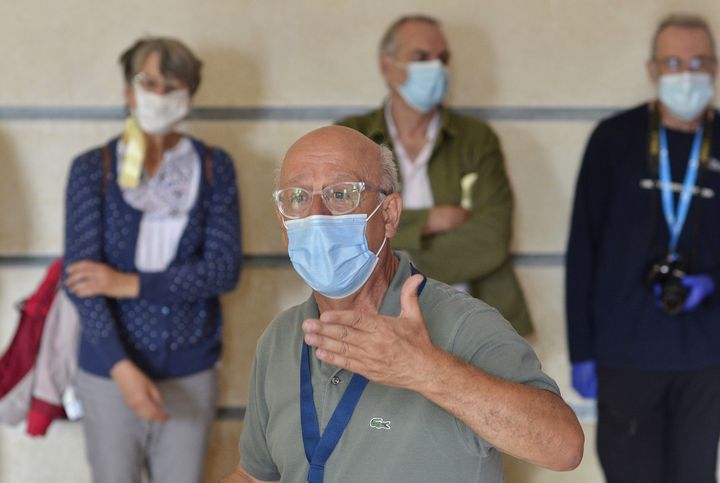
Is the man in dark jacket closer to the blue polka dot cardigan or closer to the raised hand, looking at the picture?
the blue polka dot cardigan

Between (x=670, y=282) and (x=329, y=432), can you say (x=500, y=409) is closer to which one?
(x=329, y=432)

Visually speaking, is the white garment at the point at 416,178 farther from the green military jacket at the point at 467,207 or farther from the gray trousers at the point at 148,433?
the gray trousers at the point at 148,433

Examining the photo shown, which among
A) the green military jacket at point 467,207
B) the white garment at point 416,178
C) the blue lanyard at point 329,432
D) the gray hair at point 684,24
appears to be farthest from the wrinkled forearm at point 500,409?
the gray hair at point 684,24

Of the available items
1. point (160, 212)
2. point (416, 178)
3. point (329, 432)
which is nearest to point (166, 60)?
point (160, 212)

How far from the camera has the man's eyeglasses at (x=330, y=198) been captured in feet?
6.88

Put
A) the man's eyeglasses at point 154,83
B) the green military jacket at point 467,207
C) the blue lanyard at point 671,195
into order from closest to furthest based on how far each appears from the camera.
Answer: the man's eyeglasses at point 154,83 → the green military jacket at point 467,207 → the blue lanyard at point 671,195

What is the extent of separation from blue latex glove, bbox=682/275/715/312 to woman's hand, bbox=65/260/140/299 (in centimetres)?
184

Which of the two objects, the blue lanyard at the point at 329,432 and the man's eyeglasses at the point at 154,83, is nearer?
the blue lanyard at the point at 329,432

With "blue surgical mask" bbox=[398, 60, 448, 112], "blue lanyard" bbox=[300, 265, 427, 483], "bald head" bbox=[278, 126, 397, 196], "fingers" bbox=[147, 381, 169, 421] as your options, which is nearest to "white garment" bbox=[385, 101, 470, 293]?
"blue surgical mask" bbox=[398, 60, 448, 112]

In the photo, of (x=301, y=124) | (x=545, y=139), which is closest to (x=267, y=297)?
(x=301, y=124)

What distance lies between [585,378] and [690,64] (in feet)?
3.89

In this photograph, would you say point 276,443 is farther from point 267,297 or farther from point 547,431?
point 267,297

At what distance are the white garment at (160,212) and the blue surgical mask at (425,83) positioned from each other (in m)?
0.81

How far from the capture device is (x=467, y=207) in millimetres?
3859
